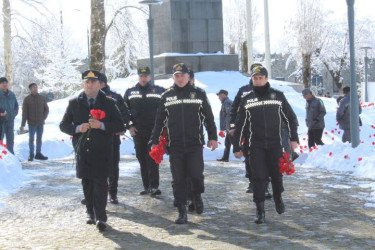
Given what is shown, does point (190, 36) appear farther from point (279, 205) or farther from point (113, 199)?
point (279, 205)

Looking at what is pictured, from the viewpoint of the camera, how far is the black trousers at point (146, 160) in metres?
9.11

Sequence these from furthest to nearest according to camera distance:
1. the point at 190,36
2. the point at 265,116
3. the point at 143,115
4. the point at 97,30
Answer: the point at 190,36 < the point at 97,30 < the point at 143,115 < the point at 265,116

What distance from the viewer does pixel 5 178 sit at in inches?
420

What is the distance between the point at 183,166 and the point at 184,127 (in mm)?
494

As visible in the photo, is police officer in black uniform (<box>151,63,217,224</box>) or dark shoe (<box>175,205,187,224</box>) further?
police officer in black uniform (<box>151,63,217,224</box>)

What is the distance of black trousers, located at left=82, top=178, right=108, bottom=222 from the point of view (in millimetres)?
6769

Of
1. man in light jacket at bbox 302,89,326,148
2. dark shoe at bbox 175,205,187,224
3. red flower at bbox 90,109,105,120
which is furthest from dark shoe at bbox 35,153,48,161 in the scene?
red flower at bbox 90,109,105,120

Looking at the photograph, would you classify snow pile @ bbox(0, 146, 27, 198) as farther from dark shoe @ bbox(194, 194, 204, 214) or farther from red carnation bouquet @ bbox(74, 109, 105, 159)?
dark shoe @ bbox(194, 194, 204, 214)

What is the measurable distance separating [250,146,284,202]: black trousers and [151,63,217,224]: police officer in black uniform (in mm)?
563

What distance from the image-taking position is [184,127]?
7.29 metres

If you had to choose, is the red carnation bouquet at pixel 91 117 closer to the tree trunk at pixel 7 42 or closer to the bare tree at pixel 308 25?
the tree trunk at pixel 7 42

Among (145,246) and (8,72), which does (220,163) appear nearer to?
(145,246)

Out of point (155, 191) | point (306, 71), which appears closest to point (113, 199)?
point (155, 191)

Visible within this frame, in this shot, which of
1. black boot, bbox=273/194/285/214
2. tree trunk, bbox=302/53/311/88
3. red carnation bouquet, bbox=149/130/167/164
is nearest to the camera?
black boot, bbox=273/194/285/214
